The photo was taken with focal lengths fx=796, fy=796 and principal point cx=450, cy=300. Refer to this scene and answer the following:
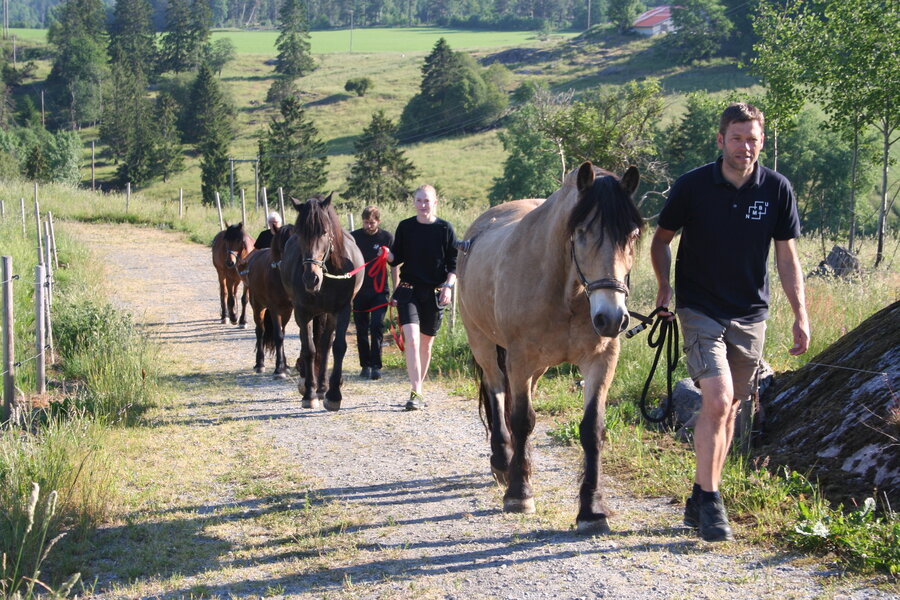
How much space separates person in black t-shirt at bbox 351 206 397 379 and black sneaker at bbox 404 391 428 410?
Result: 5.29ft

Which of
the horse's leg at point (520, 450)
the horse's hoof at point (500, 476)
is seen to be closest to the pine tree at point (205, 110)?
the horse's hoof at point (500, 476)

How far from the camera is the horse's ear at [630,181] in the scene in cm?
401

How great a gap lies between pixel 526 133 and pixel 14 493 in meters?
43.0

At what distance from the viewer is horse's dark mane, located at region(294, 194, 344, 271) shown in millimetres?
7785

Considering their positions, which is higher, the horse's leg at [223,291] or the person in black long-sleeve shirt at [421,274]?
the person in black long-sleeve shirt at [421,274]

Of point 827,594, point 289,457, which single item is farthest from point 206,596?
point 827,594

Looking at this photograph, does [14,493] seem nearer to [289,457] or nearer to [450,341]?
[289,457]

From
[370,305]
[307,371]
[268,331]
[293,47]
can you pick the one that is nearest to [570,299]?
[307,371]

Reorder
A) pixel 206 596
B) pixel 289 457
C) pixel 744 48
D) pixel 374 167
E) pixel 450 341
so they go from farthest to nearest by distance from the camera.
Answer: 1. pixel 744 48
2. pixel 374 167
3. pixel 450 341
4. pixel 289 457
5. pixel 206 596

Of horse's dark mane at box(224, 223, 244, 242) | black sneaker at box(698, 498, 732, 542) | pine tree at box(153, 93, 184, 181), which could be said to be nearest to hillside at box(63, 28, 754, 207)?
pine tree at box(153, 93, 184, 181)

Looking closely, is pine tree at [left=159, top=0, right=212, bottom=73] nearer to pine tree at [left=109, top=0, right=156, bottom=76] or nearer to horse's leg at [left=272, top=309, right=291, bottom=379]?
pine tree at [left=109, top=0, right=156, bottom=76]

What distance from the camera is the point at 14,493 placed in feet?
14.8

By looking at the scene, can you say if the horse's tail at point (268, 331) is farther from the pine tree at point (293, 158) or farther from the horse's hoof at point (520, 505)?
the pine tree at point (293, 158)

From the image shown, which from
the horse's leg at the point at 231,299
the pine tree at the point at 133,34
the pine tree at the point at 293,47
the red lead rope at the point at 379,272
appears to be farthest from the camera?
the pine tree at the point at 293,47
